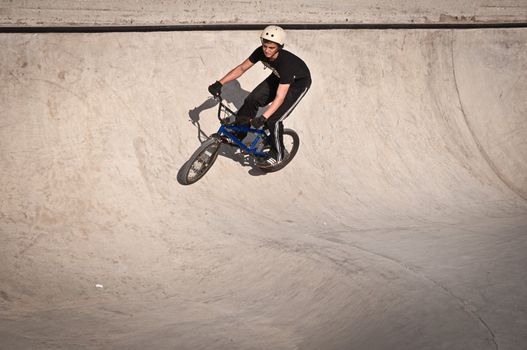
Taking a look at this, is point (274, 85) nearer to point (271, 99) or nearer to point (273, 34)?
point (271, 99)

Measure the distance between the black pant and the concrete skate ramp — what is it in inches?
29.5

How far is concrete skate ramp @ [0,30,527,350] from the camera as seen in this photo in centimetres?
483

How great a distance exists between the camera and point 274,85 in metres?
7.38

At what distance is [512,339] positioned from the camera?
399cm

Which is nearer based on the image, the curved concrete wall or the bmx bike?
the bmx bike

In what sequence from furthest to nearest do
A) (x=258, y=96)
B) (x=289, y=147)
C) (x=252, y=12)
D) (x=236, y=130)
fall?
(x=252, y=12)
(x=289, y=147)
(x=258, y=96)
(x=236, y=130)

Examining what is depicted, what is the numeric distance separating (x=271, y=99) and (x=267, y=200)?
4.75 ft

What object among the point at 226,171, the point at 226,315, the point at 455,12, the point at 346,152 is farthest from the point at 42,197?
the point at 455,12

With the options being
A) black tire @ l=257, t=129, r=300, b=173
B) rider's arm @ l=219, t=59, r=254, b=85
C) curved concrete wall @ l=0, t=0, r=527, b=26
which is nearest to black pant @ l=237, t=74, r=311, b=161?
black tire @ l=257, t=129, r=300, b=173

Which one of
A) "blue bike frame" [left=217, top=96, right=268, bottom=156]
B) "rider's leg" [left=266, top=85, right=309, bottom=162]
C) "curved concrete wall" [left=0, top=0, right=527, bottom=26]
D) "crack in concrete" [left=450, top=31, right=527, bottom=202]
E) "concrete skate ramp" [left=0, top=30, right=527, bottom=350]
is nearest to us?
"concrete skate ramp" [left=0, top=30, right=527, bottom=350]

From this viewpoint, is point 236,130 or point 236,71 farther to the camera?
point 236,130

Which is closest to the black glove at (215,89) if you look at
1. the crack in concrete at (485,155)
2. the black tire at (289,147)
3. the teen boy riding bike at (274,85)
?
the teen boy riding bike at (274,85)

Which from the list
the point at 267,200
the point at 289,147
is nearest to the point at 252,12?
the point at 289,147

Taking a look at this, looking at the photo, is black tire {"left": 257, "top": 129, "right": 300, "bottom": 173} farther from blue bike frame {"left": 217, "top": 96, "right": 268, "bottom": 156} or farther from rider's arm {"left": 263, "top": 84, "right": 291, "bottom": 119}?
rider's arm {"left": 263, "top": 84, "right": 291, "bottom": 119}
